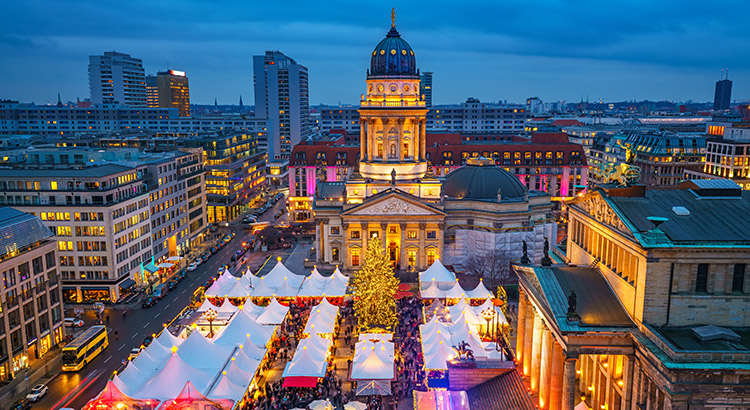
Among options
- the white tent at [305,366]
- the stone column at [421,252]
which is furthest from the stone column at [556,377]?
the stone column at [421,252]

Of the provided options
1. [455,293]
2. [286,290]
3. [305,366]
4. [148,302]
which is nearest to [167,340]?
[305,366]

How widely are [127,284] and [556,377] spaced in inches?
2579

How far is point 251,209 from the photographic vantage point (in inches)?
6097

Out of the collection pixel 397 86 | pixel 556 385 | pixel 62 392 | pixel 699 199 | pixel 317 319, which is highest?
pixel 397 86

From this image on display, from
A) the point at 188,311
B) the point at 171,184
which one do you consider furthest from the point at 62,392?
the point at 171,184

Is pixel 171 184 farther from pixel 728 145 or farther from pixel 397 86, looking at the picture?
pixel 728 145

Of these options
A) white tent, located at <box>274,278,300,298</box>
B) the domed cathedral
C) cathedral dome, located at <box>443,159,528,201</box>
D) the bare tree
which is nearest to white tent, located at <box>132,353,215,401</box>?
white tent, located at <box>274,278,300,298</box>

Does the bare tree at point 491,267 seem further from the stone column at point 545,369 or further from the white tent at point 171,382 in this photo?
the white tent at point 171,382

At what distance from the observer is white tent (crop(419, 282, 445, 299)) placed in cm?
7200

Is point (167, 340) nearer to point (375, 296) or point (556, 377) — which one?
point (375, 296)

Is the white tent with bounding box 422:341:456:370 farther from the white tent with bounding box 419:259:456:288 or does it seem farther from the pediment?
the pediment

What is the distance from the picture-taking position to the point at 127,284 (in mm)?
81750

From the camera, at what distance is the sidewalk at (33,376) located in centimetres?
5155

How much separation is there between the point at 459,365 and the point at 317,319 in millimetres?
18232
